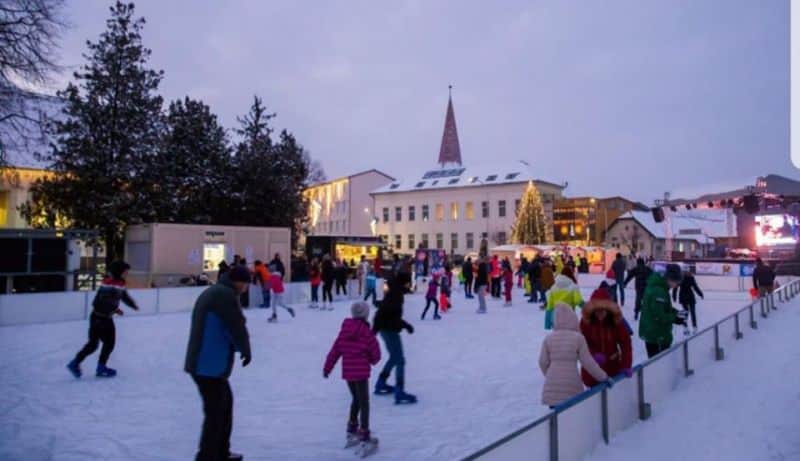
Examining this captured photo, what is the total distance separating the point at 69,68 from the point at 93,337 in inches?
328

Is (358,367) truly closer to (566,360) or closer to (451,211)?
(566,360)

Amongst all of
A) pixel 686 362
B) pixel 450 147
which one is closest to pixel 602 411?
pixel 686 362

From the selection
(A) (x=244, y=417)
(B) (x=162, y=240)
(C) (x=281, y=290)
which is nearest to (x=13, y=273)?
(B) (x=162, y=240)

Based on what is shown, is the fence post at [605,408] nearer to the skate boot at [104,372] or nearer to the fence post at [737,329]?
the skate boot at [104,372]

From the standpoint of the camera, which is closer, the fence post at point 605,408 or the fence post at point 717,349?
the fence post at point 605,408

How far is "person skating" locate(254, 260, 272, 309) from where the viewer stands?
A: 54.5 ft

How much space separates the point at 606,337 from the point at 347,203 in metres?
64.0

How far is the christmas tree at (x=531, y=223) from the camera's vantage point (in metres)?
47.5

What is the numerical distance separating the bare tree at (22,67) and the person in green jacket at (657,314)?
13.1m

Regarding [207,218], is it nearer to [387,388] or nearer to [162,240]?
[162,240]

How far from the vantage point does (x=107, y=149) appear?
27438 millimetres

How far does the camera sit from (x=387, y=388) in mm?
7172

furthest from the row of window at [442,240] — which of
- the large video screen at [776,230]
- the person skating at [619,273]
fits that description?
the person skating at [619,273]

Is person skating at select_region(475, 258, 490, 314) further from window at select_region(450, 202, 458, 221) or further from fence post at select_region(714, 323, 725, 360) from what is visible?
window at select_region(450, 202, 458, 221)
